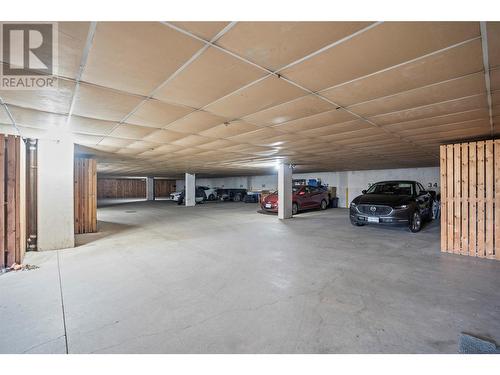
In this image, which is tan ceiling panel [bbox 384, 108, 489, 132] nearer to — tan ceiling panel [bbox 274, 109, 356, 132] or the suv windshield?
tan ceiling panel [bbox 274, 109, 356, 132]

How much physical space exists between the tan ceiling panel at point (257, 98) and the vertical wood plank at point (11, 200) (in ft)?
11.8

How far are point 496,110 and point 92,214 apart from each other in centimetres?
914

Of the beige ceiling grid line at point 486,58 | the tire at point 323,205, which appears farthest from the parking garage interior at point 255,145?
the tire at point 323,205

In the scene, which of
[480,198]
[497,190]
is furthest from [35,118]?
[497,190]

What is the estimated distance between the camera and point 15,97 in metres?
2.58

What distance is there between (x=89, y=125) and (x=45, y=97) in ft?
4.20

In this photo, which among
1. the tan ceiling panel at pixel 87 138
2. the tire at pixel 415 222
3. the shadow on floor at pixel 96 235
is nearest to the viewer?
the tan ceiling panel at pixel 87 138

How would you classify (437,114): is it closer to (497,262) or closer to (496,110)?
(496,110)

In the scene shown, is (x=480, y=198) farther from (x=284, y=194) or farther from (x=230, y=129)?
(x=284, y=194)

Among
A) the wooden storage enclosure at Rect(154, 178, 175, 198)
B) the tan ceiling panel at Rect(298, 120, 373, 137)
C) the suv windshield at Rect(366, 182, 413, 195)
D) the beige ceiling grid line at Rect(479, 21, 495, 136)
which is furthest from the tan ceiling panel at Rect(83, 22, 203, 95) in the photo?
the wooden storage enclosure at Rect(154, 178, 175, 198)

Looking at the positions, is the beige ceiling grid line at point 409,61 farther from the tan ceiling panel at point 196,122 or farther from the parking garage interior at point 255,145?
the tan ceiling panel at point 196,122

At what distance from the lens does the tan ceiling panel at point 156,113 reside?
290cm

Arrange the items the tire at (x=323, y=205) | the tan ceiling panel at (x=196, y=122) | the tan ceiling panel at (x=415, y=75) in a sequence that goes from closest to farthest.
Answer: the tan ceiling panel at (x=415, y=75), the tan ceiling panel at (x=196, y=122), the tire at (x=323, y=205)
